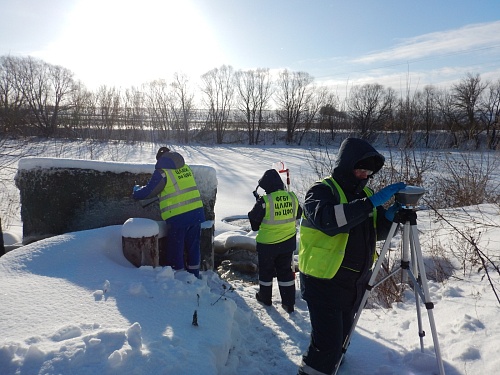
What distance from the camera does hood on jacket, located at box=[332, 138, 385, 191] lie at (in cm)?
249

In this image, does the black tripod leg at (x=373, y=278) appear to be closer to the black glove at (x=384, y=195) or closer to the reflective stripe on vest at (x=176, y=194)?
the black glove at (x=384, y=195)

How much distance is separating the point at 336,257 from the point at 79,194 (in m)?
4.49

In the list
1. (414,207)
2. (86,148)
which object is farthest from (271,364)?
(86,148)

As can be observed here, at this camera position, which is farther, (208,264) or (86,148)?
(86,148)

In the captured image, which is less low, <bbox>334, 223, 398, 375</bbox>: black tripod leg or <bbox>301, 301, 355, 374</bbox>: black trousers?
<bbox>334, 223, 398, 375</bbox>: black tripod leg

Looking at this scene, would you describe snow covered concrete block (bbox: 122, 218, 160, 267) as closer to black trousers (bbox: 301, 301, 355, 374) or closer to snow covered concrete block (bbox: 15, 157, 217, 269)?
snow covered concrete block (bbox: 15, 157, 217, 269)

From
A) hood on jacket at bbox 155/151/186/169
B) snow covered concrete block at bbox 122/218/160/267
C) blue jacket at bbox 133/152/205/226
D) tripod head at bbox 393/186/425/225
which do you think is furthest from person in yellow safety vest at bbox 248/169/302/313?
tripod head at bbox 393/186/425/225

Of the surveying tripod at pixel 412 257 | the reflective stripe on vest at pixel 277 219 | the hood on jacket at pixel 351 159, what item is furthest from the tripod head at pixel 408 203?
the reflective stripe on vest at pixel 277 219

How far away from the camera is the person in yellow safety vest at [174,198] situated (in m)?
4.58

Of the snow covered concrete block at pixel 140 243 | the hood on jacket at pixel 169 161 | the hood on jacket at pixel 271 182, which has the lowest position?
the snow covered concrete block at pixel 140 243

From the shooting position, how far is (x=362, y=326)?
12.5 ft

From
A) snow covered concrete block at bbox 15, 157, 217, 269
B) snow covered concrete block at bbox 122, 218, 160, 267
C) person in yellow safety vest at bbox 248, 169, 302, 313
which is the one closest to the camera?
snow covered concrete block at bbox 122, 218, 160, 267

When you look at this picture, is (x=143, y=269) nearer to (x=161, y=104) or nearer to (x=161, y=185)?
(x=161, y=185)

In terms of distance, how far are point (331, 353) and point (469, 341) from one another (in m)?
1.27
